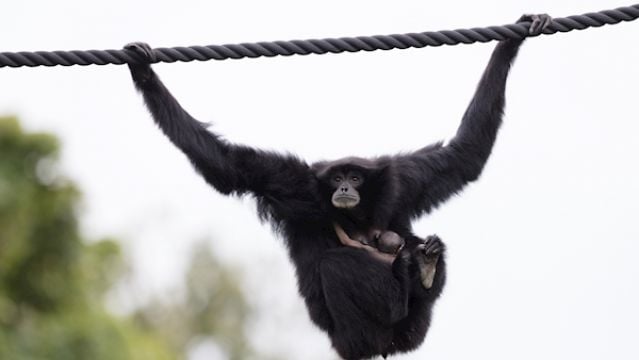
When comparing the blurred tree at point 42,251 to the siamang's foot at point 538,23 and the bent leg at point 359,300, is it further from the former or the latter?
the siamang's foot at point 538,23

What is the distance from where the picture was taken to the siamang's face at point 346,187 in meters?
10.8

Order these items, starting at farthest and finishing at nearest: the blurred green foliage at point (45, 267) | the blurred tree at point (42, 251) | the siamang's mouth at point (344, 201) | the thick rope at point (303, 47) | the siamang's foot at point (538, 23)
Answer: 1. the blurred tree at point (42, 251)
2. the blurred green foliage at point (45, 267)
3. the siamang's mouth at point (344, 201)
4. the siamang's foot at point (538, 23)
5. the thick rope at point (303, 47)

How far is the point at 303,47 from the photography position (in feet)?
31.4

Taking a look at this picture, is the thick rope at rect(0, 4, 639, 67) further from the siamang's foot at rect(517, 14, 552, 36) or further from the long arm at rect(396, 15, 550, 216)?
the long arm at rect(396, 15, 550, 216)

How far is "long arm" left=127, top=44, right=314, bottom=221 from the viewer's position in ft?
35.0

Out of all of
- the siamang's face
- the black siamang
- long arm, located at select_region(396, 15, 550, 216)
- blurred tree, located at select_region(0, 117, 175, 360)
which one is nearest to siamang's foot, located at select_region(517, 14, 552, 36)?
the black siamang

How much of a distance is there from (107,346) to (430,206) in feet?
34.3

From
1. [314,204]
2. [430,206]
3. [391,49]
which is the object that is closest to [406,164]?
[430,206]

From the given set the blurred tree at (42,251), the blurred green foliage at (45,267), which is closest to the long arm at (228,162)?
the blurred green foliage at (45,267)

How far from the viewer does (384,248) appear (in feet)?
36.2

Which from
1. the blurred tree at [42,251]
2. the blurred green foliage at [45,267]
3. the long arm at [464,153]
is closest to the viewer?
the long arm at [464,153]

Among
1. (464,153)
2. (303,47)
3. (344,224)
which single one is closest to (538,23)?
(303,47)

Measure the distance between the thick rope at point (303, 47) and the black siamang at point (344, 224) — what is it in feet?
1.76

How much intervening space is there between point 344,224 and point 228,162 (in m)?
1.13
